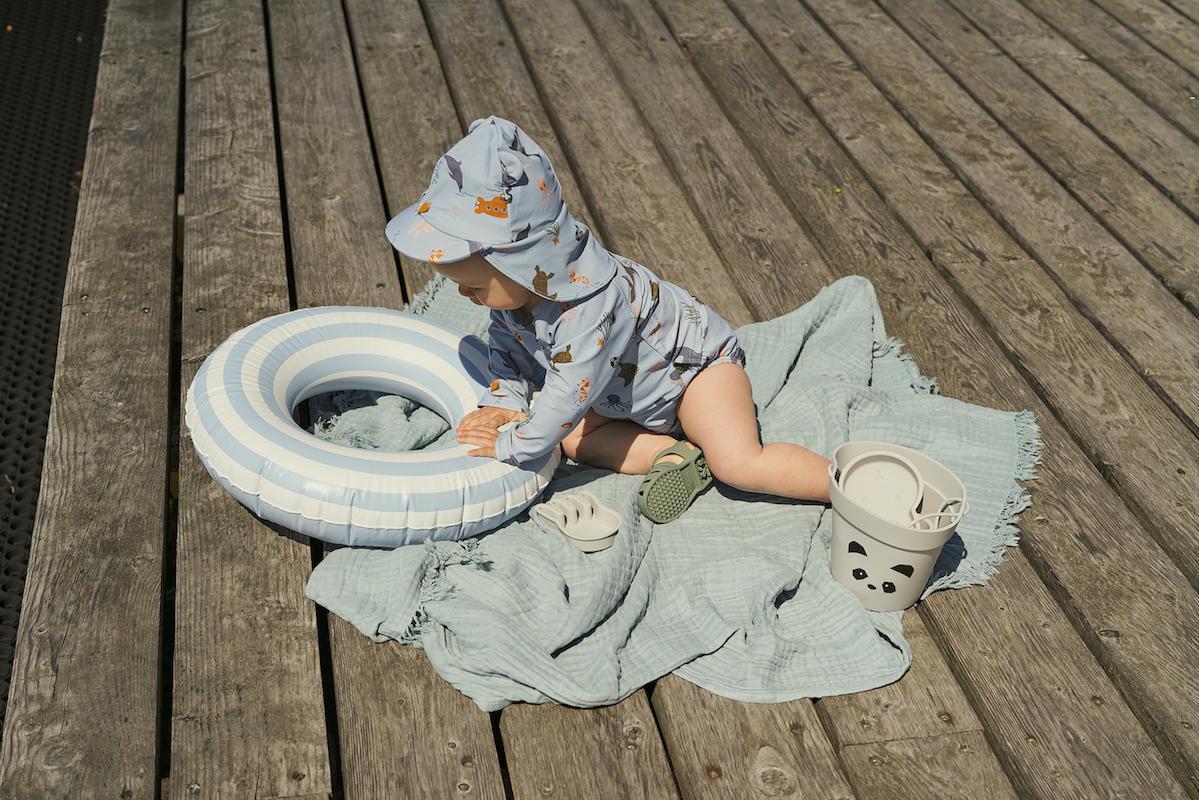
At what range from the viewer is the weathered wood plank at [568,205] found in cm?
191

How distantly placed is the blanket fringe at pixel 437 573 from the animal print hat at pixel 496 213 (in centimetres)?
54

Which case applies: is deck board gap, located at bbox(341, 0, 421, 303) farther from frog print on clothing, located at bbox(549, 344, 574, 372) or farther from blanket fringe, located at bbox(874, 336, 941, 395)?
blanket fringe, located at bbox(874, 336, 941, 395)

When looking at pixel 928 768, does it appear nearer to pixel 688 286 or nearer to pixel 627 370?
pixel 627 370

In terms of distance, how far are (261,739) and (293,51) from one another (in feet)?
9.17

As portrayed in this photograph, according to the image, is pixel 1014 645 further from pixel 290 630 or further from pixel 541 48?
pixel 541 48

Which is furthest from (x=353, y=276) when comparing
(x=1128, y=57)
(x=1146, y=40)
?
(x=1146, y=40)

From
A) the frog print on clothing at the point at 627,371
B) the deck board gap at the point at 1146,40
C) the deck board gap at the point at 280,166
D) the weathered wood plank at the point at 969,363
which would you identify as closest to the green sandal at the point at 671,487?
the frog print on clothing at the point at 627,371

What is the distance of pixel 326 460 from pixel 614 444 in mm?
656

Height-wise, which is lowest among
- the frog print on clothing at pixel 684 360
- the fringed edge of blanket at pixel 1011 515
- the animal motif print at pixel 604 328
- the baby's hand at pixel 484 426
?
the fringed edge of blanket at pixel 1011 515

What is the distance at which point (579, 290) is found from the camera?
212cm

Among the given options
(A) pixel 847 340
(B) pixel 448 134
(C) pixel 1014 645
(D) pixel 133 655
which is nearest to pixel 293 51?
(B) pixel 448 134

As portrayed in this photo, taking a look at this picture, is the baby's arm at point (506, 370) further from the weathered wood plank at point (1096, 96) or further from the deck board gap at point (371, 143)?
the weathered wood plank at point (1096, 96)

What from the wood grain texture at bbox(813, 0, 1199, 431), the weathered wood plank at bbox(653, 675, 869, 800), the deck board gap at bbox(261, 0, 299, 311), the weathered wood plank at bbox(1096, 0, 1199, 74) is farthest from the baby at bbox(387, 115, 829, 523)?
the weathered wood plank at bbox(1096, 0, 1199, 74)

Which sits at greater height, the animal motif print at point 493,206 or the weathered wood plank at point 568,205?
the animal motif print at point 493,206
